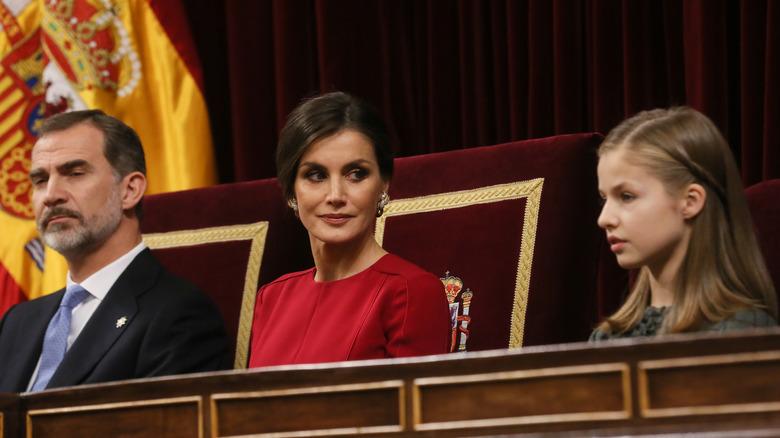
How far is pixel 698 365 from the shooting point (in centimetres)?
118

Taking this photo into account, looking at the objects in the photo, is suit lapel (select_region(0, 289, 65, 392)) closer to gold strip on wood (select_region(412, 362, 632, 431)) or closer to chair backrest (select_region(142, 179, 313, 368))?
chair backrest (select_region(142, 179, 313, 368))

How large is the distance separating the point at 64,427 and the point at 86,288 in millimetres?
956

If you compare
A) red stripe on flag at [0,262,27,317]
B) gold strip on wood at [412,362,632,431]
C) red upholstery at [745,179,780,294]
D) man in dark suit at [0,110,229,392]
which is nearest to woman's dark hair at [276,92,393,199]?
man in dark suit at [0,110,229,392]

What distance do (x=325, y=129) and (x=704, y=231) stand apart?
770 millimetres

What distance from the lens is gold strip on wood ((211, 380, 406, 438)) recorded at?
1334 millimetres

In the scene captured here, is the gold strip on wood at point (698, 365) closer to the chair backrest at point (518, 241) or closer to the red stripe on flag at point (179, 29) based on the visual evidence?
the chair backrest at point (518, 241)

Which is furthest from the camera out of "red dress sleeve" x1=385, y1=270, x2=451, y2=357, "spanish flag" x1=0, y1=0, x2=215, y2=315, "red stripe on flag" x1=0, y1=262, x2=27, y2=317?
"red stripe on flag" x1=0, y1=262, x2=27, y2=317

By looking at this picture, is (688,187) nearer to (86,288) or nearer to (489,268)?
(489,268)

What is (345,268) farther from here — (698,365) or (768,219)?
(698,365)

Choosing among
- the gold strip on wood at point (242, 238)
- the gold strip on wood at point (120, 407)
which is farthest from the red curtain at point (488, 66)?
the gold strip on wood at point (120, 407)

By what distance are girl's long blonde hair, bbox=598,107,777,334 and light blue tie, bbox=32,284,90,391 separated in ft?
4.26

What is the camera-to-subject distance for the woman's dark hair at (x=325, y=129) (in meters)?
2.07

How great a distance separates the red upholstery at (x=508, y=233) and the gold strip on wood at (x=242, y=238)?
16mm

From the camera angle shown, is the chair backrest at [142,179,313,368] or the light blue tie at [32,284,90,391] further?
the chair backrest at [142,179,313,368]
